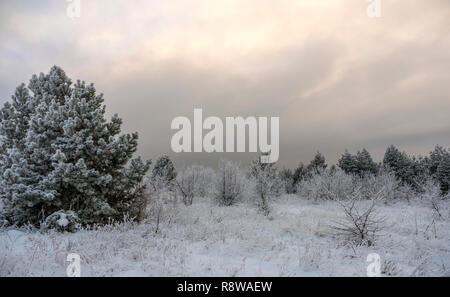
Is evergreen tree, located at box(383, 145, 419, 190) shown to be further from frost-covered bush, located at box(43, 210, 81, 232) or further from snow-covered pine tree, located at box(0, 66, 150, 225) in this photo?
frost-covered bush, located at box(43, 210, 81, 232)

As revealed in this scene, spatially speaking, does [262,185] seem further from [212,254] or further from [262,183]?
[212,254]

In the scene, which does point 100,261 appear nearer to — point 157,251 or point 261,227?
point 157,251

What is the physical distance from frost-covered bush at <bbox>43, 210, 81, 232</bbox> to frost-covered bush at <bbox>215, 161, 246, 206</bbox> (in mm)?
15558

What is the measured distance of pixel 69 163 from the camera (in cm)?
955

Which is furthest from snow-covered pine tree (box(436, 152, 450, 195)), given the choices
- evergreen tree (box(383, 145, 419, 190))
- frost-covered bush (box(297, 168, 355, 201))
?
frost-covered bush (box(297, 168, 355, 201))

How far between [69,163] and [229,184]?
16377mm

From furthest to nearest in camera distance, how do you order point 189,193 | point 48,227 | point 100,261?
point 189,193
point 48,227
point 100,261

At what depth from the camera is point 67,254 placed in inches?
241

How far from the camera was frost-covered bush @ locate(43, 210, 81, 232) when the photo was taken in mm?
9082

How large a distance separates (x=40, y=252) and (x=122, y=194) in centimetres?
504

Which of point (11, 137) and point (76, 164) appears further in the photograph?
point (11, 137)

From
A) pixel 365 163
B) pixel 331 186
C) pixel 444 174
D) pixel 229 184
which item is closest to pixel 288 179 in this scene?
pixel 365 163

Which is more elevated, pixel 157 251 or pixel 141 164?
pixel 141 164
